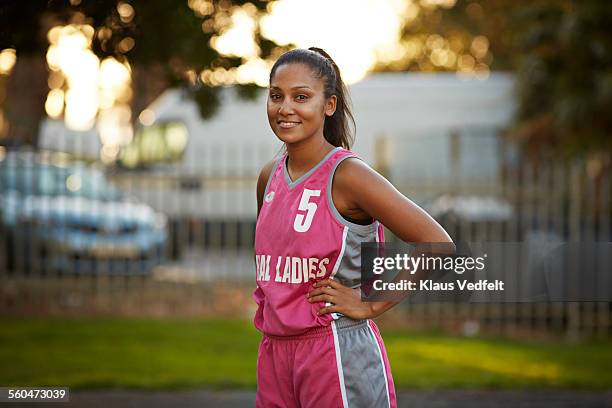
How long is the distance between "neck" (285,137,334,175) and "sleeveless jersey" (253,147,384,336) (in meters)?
0.04

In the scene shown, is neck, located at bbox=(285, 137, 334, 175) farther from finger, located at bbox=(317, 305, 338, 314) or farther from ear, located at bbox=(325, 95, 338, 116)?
finger, located at bbox=(317, 305, 338, 314)

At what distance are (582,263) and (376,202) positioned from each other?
1.52 meters

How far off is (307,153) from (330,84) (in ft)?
0.78

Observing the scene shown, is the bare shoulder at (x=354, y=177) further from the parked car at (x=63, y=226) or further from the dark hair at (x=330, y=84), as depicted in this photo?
the parked car at (x=63, y=226)

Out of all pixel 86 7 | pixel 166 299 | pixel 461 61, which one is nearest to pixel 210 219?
pixel 166 299

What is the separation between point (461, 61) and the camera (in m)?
42.9

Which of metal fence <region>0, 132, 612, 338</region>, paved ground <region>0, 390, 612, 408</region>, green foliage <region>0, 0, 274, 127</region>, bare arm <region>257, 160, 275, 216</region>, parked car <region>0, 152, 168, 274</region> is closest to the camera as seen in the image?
bare arm <region>257, 160, 275, 216</region>

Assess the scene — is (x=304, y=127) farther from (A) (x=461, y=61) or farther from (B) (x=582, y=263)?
(A) (x=461, y=61)

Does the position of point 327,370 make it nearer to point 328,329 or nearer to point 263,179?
point 328,329

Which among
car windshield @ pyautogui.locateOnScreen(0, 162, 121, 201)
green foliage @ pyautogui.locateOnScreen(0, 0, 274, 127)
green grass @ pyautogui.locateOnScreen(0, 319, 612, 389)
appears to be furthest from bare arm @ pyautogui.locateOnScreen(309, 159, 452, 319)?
car windshield @ pyautogui.locateOnScreen(0, 162, 121, 201)

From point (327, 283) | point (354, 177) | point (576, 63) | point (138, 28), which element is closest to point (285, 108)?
point (354, 177)

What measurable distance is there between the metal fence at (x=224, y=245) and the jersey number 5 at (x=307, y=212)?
6.79 metres

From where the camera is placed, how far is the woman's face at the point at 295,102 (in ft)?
9.67

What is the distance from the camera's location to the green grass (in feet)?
24.3
